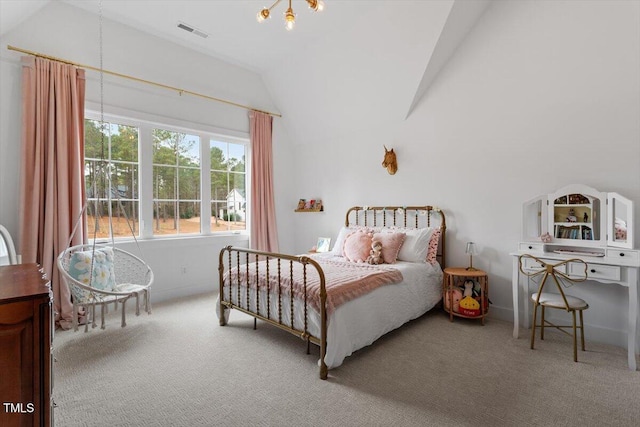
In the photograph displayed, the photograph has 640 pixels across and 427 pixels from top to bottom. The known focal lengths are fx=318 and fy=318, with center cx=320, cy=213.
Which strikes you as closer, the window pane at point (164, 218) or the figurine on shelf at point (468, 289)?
the figurine on shelf at point (468, 289)

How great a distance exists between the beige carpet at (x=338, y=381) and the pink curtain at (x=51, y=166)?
0.81 m

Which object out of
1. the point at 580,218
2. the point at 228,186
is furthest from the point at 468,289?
the point at 228,186

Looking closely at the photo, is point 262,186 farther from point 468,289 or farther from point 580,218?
point 580,218

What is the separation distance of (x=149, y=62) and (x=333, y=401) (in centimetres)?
421

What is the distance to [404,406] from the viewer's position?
A: 194 centimetres

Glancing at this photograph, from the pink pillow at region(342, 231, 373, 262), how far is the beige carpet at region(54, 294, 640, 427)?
2.85 ft

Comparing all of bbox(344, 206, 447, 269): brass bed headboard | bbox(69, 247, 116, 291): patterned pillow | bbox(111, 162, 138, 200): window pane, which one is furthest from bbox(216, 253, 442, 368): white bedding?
bbox(111, 162, 138, 200): window pane

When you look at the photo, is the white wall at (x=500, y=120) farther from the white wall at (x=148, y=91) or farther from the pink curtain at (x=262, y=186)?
the white wall at (x=148, y=91)

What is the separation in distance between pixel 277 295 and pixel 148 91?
3049mm

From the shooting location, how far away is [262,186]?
4.98m

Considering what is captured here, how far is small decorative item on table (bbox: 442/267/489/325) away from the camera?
323 centimetres

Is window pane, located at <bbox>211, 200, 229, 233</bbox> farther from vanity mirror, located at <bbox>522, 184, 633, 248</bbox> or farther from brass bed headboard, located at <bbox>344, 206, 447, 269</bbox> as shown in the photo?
vanity mirror, located at <bbox>522, 184, 633, 248</bbox>

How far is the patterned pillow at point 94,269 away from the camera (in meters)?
3.00

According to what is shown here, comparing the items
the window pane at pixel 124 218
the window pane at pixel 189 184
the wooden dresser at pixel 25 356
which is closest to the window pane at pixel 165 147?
the window pane at pixel 189 184
